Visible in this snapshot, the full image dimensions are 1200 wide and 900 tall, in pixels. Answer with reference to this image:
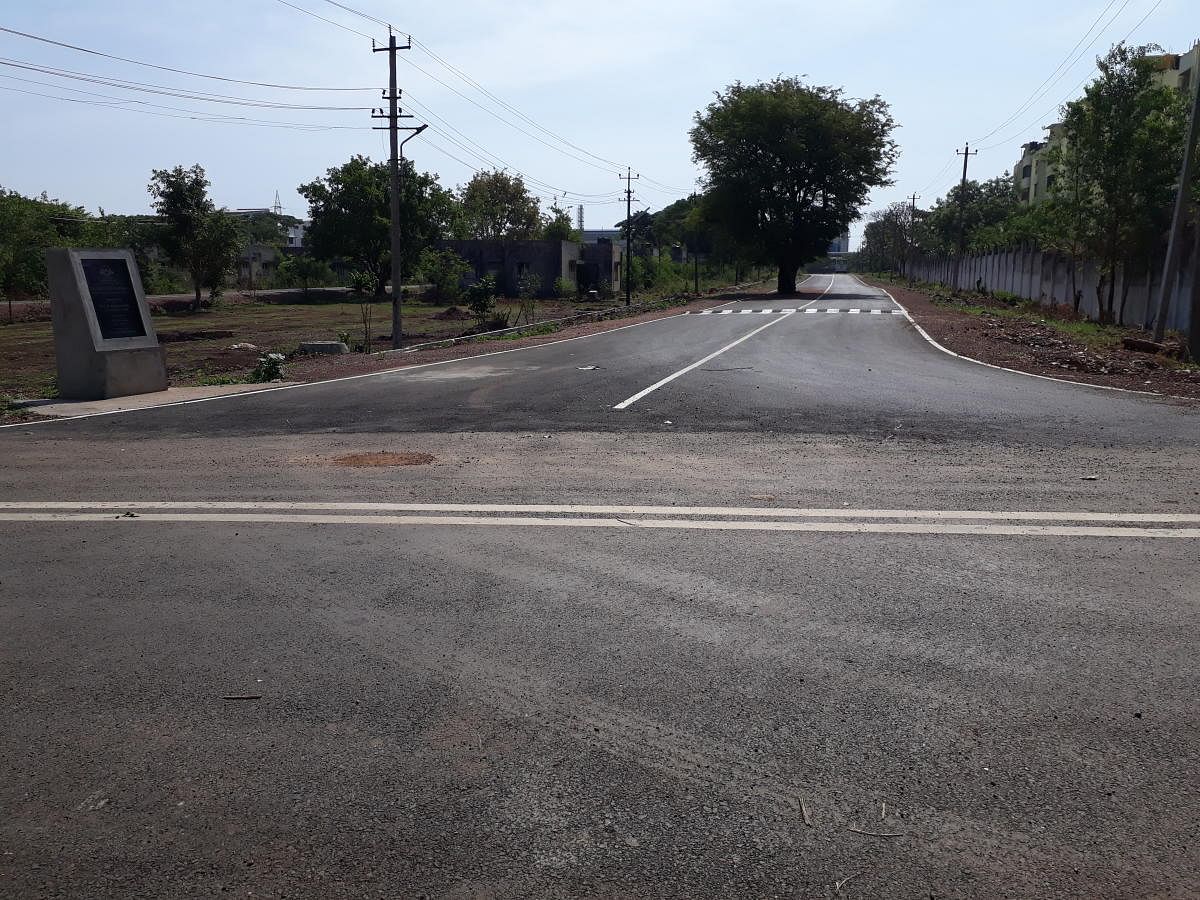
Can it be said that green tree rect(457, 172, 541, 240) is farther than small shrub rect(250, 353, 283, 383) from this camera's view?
Yes

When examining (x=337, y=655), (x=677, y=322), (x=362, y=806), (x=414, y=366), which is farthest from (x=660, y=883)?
(x=677, y=322)

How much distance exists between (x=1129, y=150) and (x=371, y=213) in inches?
1635

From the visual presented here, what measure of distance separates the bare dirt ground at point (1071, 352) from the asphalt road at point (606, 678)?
7966mm

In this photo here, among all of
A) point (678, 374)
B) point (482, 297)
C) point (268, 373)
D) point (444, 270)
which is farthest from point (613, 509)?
point (444, 270)

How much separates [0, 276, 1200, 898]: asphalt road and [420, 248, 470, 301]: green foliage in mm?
41839

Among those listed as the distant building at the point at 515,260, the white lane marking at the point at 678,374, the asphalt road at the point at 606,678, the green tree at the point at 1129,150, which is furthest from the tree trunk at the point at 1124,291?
the distant building at the point at 515,260

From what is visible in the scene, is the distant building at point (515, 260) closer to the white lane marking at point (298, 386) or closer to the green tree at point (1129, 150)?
the white lane marking at point (298, 386)

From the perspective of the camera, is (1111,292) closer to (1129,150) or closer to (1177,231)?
(1129,150)

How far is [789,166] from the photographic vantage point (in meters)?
68.4

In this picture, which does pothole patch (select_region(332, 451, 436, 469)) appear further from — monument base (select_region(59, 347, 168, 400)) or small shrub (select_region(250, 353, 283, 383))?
small shrub (select_region(250, 353, 283, 383))

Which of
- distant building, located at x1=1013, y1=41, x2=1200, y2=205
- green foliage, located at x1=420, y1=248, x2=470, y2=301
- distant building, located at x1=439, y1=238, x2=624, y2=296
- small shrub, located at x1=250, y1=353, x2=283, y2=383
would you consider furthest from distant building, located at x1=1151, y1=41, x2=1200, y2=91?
small shrub, located at x1=250, y1=353, x2=283, y2=383

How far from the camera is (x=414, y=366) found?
20.3m

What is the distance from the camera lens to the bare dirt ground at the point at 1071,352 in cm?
1595

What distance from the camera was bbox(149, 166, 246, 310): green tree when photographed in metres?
52.9
